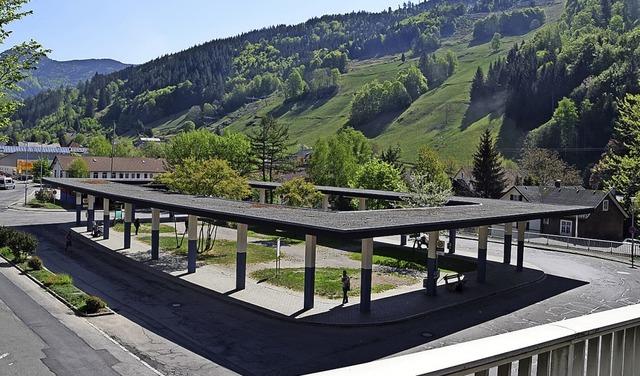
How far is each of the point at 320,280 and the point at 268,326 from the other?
944 centimetres

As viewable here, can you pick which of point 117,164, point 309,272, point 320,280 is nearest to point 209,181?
point 320,280

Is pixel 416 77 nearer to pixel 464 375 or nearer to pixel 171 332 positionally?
pixel 171 332

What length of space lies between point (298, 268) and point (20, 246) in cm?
1694

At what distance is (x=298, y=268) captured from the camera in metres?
35.2

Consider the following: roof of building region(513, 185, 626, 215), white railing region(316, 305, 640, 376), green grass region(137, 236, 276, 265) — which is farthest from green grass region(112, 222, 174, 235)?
white railing region(316, 305, 640, 376)

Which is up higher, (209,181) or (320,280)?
(209,181)

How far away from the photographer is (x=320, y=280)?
31.3m

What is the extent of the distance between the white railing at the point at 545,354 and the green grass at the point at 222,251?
33160 millimetres

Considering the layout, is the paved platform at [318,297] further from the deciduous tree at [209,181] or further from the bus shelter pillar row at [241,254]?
the deciduous tree at [209,181]

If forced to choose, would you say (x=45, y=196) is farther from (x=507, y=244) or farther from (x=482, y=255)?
(x=482, y=255)

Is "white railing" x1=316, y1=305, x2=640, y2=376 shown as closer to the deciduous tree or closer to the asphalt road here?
the asphalt road

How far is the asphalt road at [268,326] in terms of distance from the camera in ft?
59.7

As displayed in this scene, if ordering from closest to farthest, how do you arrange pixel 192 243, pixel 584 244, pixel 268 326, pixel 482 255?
pixel 268 326 → pixel 192 243 → pixel 482 255 → pixel 584 244

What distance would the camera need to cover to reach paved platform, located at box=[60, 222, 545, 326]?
23.8m
